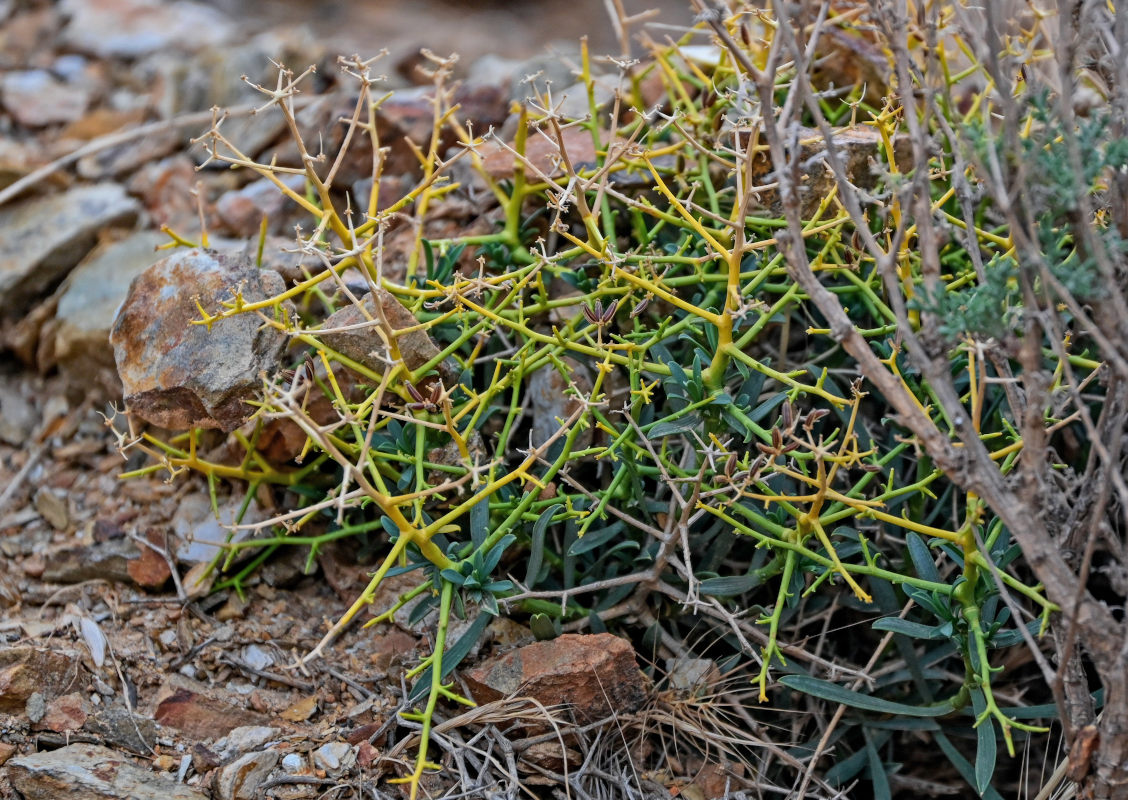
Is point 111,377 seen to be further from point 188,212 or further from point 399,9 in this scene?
point 399,9

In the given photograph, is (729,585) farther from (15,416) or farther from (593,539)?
(15,416)

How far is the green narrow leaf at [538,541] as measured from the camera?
1615 mm

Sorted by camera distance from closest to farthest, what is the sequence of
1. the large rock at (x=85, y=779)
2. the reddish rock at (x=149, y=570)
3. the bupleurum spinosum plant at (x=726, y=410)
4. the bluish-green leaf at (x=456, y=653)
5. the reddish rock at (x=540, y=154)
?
the bupleurum spinosum plant at (x=726, y=410) < the large rock at (x=85, y=779) < the bluish-green leaf at (x=456, y=653) < the reddish rock at (x=149, y=570) < the reddish rock at (x=540, y=154)

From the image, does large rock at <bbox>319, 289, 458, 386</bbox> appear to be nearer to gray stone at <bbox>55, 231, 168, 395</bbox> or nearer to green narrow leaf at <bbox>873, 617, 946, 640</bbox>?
gray stone at <bbox>55, 231, 168, 395</bbox>

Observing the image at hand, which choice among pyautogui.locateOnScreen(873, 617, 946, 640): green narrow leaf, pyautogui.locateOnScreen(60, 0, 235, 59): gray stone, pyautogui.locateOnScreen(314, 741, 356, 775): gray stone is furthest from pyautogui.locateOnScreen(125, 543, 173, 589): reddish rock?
pyautogui.locateOnScreen(60, 0, 235, 59): gray stone

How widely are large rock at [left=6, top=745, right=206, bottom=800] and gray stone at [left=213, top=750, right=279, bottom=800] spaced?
3 centimetres

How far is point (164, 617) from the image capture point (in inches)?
72.6

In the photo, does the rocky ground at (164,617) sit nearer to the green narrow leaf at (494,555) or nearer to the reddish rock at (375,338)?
the green narrow leaf at (494,555)

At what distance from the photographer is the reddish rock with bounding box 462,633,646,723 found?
1597 millimetres

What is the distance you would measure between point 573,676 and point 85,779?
2.37 feet

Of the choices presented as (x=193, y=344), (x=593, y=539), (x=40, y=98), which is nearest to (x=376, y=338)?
(x=193, y=344)

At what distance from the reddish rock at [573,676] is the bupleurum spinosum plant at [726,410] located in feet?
0.22

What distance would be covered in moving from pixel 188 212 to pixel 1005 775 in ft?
7.43

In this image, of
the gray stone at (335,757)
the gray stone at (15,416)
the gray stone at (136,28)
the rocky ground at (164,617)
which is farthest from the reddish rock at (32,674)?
the gray stone at (136,28)
